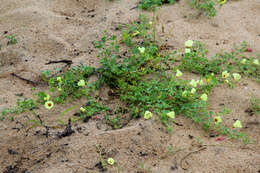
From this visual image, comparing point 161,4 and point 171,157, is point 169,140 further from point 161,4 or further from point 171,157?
point 161,4

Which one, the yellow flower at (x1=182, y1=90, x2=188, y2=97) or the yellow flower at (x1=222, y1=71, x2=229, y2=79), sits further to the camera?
the yellow flower at (x1=222, y1=71, x2=229, y2=79)

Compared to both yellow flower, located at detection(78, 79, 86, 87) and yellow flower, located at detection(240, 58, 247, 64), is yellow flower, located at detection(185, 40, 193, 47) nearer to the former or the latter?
yellow flower, located at detection(240, 58, 247, 64)

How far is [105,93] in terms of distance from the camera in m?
2.73

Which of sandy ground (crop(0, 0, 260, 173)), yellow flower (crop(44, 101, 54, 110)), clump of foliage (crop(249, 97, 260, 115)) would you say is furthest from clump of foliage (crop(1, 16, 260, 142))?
clump of foliage (crop(249, 97, 260, 115))

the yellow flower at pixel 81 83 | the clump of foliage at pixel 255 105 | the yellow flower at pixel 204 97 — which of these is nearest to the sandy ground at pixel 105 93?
the clump of foliage at pixel 255 105

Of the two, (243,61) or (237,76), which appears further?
(243,61)

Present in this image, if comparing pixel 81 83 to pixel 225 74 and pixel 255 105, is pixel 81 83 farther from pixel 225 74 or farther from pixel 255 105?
pixel 255 105

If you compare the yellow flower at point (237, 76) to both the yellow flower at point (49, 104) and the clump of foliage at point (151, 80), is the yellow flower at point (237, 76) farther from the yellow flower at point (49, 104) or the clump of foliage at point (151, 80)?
the yellow flower at point (49, 104)

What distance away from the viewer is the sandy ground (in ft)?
6.91

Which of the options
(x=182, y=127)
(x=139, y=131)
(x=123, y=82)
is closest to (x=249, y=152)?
(x=182, y=127)

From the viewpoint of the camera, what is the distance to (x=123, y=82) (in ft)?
8.93

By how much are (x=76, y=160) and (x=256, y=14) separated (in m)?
3.05

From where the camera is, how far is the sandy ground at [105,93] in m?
2.11

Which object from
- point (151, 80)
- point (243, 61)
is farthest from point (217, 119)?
point (243, 61)
